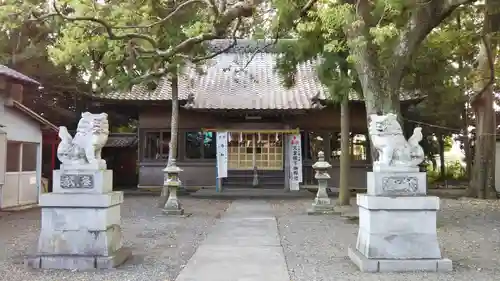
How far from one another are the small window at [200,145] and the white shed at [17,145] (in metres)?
6.40

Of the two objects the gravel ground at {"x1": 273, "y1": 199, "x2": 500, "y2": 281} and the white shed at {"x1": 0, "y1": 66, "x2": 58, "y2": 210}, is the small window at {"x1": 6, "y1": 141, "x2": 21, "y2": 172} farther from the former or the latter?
the gravel ground at {"x1": 273, "y1": 199, "x2": 500, "y2": 281}

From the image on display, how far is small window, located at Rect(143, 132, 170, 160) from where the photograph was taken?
21.4 m

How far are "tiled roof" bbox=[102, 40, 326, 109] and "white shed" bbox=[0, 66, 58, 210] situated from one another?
170 inches

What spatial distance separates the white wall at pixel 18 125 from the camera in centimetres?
1449

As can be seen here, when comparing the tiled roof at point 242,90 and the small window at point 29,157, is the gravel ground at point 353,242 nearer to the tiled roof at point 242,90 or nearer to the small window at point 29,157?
the tiled roof at point 242,90

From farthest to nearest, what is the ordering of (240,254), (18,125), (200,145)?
(200,145) → (18,125) → (240,254)

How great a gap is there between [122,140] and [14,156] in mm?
9728

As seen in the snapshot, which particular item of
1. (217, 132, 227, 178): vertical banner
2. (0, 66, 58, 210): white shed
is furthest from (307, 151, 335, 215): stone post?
(0, 66, 58, 210): white shed

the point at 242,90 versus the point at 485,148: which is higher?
the point at 242,90

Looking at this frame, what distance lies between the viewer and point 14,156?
15.8 metres

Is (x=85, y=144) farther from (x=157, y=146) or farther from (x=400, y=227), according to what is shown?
(x=157, y=146)

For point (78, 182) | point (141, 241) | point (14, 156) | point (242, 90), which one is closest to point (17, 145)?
point (14, 156)

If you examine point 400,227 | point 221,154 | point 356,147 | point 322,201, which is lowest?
point 322,201

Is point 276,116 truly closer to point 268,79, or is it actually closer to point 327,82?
point 268,79
